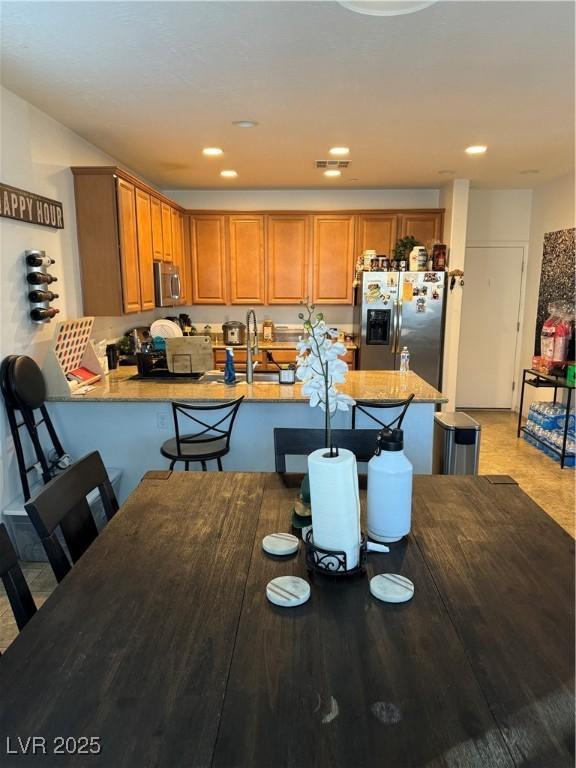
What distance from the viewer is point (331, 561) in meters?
1.24

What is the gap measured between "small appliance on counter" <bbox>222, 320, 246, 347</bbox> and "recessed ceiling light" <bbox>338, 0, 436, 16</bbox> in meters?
4.24

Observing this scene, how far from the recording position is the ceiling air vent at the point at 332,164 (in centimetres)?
429

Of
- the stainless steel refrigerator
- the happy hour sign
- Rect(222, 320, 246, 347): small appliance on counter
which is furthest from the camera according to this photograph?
Rect(222, 320, 246, 347): small appliance on counter

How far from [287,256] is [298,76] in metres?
3.00

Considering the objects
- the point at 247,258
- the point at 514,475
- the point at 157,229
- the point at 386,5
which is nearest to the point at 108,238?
the point at 157,229

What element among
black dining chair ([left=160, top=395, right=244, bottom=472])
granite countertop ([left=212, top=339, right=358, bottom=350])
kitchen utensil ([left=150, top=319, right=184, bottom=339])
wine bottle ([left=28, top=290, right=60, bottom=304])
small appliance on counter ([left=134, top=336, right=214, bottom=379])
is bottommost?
black dining chair ([left=160, top=395, right=244, bottom=472])

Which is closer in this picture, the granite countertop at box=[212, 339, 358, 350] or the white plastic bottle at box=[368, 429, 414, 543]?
the white plastic bottle at box=[368, 429, 414, 543]

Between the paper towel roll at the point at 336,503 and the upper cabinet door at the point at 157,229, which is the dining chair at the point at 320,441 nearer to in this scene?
the paper towel roll at the point at 336,503

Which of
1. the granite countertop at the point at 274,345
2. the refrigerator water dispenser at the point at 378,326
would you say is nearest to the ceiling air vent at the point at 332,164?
the refrigerator water dispenser at the point at 378,326

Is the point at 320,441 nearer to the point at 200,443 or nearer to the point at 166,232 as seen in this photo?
the point at 200,443

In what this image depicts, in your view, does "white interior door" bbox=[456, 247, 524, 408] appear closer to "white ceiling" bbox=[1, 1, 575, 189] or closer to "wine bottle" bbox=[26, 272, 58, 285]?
"white ceiling" bbox=[1, 1, 575, 189]

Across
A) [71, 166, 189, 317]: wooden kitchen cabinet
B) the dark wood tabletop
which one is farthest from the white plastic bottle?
[71, 166, 189, 317]: wooden kitchen cabinet

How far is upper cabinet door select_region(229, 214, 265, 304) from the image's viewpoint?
547cm

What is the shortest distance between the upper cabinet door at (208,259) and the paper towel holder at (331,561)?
15.1ft
